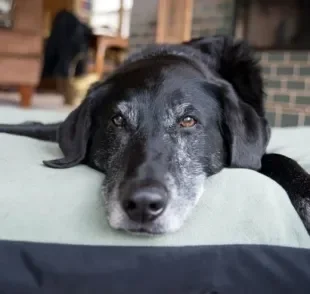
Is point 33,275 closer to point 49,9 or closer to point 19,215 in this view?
point 19,215

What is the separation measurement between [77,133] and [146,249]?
0.58 meters

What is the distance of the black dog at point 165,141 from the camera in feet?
3.06

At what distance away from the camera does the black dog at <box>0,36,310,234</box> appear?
93 cm

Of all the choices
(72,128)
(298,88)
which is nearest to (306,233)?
(72,128)

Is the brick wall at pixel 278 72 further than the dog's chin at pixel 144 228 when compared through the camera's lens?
Yes

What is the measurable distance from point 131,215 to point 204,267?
171mm

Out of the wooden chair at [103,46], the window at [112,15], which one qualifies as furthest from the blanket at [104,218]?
the window at [112,15]

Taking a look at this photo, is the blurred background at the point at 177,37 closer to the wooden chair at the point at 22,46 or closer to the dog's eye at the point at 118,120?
the wooden chair at the point at 22,46

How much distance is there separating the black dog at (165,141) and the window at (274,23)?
9.70ft

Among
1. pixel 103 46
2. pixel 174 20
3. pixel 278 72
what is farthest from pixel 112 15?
pixel 278 72

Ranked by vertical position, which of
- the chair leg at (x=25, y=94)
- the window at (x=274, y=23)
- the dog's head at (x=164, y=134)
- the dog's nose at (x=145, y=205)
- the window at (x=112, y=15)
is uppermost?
the window at (x=112, y=15)

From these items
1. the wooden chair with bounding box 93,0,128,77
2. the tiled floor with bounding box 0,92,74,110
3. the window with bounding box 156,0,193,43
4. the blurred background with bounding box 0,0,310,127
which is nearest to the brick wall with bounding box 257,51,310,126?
the blurred background with bounding box 0,0,310,127

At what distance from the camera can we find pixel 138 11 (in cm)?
550

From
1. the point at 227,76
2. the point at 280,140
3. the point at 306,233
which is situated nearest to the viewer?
the point at 306,233
